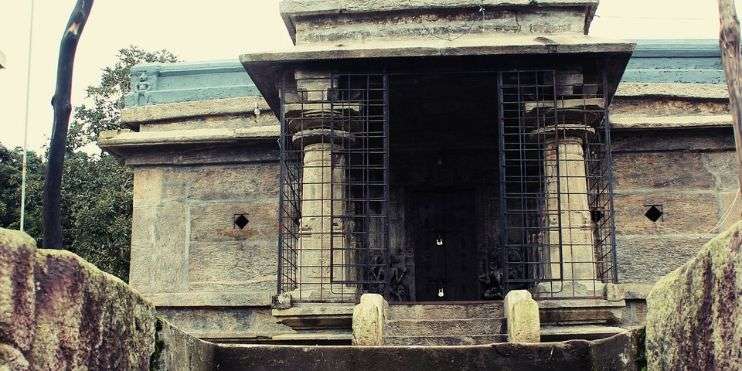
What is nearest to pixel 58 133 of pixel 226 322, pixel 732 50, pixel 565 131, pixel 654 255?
pixel 732 50

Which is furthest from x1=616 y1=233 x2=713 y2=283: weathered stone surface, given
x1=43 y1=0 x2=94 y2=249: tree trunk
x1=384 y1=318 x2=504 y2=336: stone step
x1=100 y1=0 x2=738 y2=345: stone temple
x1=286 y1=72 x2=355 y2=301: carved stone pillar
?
x1=43 y1=0 x2=94 y2=249: tree trunk

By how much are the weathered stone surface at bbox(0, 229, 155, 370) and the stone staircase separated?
18.5ft

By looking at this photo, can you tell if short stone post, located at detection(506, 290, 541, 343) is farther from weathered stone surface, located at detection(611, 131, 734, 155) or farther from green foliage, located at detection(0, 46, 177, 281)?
green foliage, located at detection(0, 46, 177, 281)

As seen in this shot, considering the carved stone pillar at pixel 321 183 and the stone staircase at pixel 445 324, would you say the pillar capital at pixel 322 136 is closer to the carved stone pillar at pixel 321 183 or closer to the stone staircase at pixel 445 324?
the carved stone pillar at pixel 321 183

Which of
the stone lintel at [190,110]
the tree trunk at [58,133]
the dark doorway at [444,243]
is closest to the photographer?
the tree trunk at [58,133]

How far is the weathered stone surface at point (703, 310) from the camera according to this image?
3.56m

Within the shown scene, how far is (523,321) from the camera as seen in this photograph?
9352mm

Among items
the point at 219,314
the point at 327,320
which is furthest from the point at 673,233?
the point at 219,314

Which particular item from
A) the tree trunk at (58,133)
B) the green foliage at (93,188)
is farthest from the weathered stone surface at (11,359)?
the green foliage at (93,188)

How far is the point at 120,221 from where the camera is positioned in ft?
70.8

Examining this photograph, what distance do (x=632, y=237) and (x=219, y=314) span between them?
232 inches

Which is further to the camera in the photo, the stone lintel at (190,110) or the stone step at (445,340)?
the stone lintel at (190,110)

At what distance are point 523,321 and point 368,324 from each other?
150 centimetres

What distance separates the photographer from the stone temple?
10.9 meters
